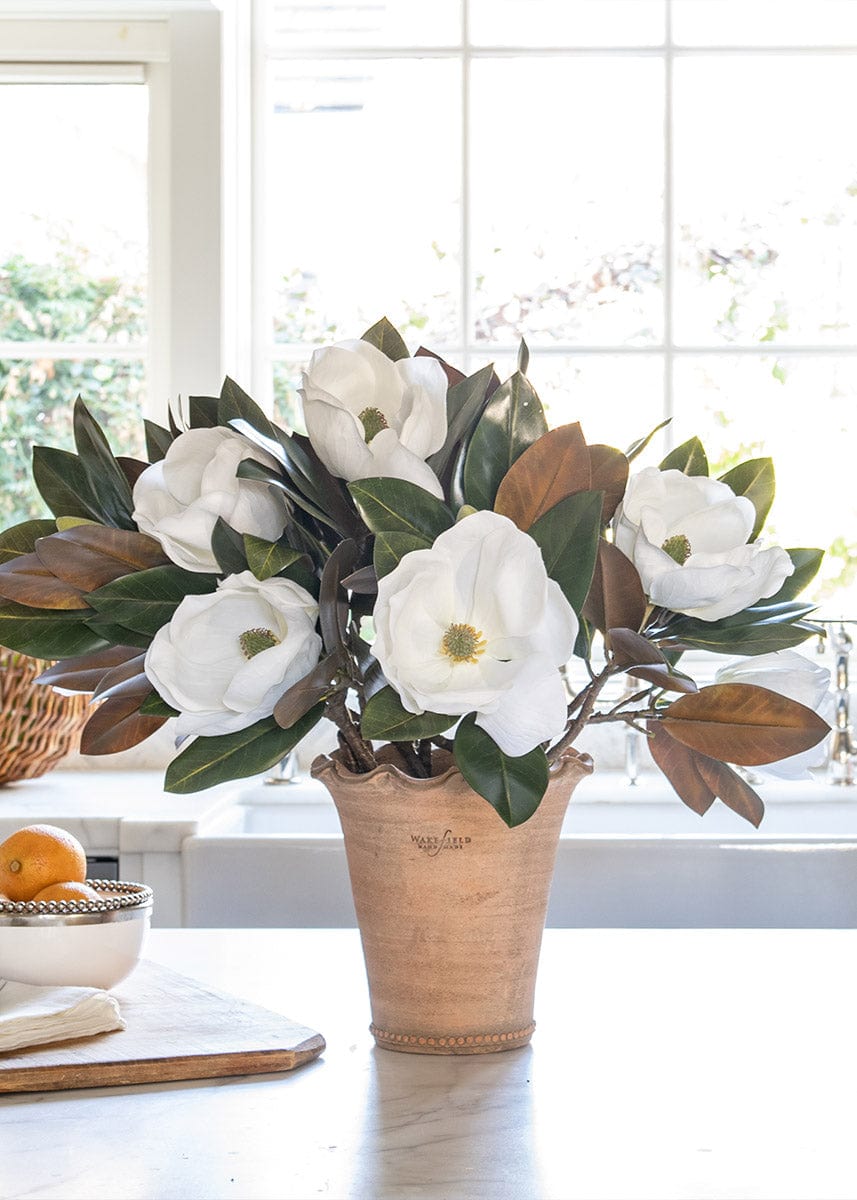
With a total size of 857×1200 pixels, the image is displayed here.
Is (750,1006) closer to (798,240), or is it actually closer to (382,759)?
(382,759)

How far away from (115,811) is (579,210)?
4.61 feet

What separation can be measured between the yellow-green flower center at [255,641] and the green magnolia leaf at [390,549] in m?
0.07

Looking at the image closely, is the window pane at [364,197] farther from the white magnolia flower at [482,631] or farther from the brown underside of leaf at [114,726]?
the white magnolia flower at [482,631]

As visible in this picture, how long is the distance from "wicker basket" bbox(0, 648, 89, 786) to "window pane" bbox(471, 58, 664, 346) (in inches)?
40.4

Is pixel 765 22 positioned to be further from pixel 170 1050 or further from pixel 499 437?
pixel 170 1050

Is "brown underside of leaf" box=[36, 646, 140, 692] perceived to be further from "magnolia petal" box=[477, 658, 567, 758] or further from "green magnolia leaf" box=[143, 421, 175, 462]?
"magnolia petal" box=[477, 658, 567, 758]

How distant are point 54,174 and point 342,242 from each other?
51cm

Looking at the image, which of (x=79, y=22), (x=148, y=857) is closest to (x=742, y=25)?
(x=79, y=22)

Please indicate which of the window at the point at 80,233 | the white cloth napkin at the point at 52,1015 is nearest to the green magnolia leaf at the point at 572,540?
the white cloth napkin at the point at 52,1015

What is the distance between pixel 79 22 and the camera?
243 cm

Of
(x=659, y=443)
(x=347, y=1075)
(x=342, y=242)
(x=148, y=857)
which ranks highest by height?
(x=342, y=242)

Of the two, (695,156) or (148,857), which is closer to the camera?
(148,857)

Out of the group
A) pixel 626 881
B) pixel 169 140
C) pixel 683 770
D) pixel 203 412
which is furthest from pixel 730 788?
pixel 169 140

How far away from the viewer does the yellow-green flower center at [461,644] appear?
65 cm
